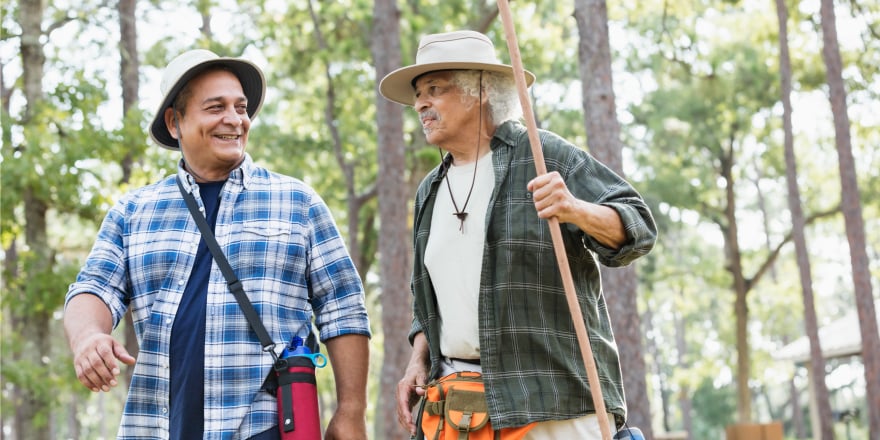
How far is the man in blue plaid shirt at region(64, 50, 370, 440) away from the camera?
351 cm

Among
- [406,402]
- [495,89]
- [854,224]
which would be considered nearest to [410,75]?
[495,89]

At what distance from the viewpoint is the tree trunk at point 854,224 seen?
15.2 m

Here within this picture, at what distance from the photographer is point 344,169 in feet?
63.8

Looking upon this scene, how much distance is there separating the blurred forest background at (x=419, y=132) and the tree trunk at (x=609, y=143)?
14 mm

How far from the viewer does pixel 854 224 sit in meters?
15.5

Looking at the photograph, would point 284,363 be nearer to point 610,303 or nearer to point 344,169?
point 610,303

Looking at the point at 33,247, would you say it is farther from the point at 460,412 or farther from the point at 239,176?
the point at 460,412

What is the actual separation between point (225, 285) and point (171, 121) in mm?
792

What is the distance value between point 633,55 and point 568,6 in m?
2.78

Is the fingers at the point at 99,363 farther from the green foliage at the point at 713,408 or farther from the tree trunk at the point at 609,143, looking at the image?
the green foliage at the point at 713,408

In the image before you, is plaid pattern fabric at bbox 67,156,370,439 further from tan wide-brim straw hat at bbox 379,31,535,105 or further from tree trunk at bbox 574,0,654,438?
tree trunk at bbox 574,0,654,438

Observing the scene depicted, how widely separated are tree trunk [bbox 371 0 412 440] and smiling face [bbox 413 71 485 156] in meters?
8.70

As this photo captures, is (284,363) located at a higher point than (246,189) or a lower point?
lower

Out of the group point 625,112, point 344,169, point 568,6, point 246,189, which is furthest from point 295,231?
point 625,112
